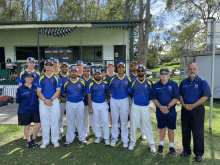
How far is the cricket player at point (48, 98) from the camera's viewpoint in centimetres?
372

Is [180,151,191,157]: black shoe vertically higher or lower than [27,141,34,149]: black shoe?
lower

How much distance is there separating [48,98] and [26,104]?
21.7 inches

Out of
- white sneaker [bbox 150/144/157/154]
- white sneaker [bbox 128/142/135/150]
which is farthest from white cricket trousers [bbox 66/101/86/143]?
white sneaker [bbox 150/144/157/154]

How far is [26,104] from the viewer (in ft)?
12.6

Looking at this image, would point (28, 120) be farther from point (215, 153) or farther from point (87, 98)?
point (215, 153)

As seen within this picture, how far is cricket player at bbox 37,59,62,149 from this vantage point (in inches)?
147

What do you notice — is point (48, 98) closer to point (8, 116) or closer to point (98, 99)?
point (98, 99)

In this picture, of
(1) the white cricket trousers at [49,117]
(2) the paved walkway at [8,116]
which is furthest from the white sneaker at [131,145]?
(2) the paved walkway at [8,116]

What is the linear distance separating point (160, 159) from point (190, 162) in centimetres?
57

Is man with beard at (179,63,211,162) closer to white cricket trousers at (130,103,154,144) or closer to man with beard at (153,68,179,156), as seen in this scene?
man with beard at (153,68,179,156)

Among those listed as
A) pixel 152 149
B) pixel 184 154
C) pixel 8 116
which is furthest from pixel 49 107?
pixel 8 116

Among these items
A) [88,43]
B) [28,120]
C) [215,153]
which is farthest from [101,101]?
[88,43]

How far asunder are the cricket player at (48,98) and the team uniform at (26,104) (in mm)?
202

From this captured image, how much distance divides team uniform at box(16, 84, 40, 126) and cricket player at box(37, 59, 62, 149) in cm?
20
